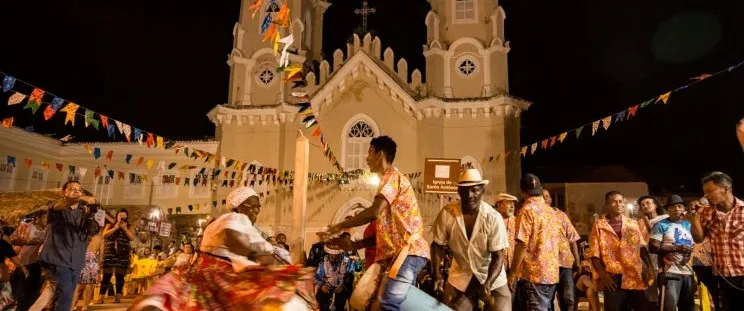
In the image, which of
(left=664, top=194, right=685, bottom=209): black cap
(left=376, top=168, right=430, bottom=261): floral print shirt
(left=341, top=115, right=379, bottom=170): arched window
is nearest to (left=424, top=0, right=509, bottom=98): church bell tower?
(left=341, top=115, right=379, bottom=170): arched window

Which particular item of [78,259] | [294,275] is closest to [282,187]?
[78,259]

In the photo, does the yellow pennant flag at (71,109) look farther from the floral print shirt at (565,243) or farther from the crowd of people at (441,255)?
the floral print shirt at (565,243)

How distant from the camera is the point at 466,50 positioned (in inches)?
812

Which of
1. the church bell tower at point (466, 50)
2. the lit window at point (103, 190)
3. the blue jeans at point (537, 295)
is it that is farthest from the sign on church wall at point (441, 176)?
the lit window at point (103, 190)

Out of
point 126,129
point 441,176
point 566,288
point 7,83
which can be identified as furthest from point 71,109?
point 566,288

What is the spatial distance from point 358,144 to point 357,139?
216mm

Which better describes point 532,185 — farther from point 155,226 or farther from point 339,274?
point 155,226

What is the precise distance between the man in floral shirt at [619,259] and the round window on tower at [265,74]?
17454 mm

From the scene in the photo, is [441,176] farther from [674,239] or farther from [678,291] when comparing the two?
[678,291]

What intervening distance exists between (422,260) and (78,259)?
416cm

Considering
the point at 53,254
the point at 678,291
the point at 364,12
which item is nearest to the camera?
the point at 53,254

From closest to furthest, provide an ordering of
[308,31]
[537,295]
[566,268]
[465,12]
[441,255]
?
1. [441,255]
2. [537,295]
3. [566,268]
4. [465,12]
5. [308,31]

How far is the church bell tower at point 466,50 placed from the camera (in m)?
20.1

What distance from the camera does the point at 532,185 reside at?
549 centimetres
